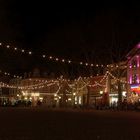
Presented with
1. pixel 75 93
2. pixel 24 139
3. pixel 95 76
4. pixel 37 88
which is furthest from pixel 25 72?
pixel 24 139

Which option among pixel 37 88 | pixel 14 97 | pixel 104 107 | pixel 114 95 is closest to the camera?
pixel 104 107

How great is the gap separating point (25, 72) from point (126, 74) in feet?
196

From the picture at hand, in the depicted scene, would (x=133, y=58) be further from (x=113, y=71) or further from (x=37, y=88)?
(x=37, y=88)

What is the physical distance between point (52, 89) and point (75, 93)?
25615mm

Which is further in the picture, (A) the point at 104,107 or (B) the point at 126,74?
(B) the point at 126,74

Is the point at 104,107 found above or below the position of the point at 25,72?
below

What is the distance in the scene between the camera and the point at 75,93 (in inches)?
3804

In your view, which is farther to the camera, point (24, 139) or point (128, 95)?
point (128, 95)

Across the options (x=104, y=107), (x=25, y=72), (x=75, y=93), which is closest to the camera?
(x=104, y=107)

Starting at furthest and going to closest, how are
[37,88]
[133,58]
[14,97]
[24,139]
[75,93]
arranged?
[14,97], [37,88], [75,93], [133,58], [24,139]

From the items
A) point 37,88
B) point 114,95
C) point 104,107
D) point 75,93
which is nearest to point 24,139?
point 104,107

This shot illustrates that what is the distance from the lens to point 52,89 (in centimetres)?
12144

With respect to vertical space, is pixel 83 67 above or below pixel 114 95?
above

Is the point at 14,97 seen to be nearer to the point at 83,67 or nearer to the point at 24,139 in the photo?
the point at 83,67
